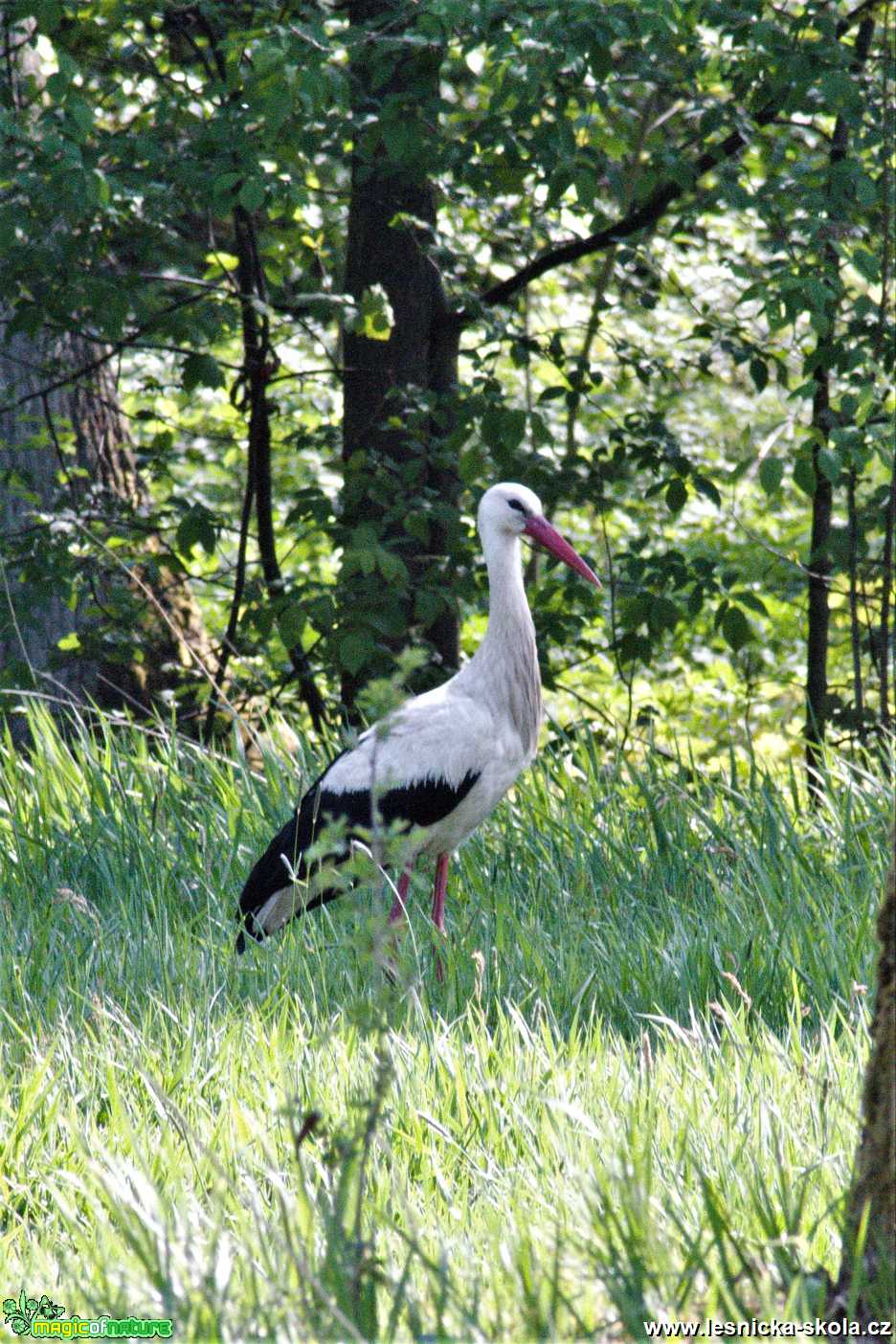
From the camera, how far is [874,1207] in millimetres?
1927

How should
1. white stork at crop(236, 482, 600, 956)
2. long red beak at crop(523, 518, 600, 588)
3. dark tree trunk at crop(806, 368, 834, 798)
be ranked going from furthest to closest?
dark tree trunk at crop(806, 368, 834, 798)
long red beak at crop(523, 518, 600, 588)
white stork at crop(236, 482, 600, 956)

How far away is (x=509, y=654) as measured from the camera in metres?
4.94

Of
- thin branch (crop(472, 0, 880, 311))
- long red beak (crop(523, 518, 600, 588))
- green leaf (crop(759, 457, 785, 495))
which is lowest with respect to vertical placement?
long red beak (crop(523, 518, 600, 588))

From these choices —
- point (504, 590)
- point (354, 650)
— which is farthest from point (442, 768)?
point (354, 650)

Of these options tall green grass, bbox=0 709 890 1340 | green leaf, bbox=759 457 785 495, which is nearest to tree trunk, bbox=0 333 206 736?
tall green grass, bbox=0 709 890 1340

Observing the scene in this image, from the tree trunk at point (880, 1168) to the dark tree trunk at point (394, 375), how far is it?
3.62m

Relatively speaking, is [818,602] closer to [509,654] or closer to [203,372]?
[509,654]

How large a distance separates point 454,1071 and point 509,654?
2.24m

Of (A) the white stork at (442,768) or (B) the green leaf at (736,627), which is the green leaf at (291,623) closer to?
(A) the white stork at (442,768)

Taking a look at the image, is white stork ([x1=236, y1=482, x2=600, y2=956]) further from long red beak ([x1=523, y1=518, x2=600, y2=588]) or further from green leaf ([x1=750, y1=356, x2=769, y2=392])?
green leaf ([x1=750, y1=356, x2=769, y2=392])

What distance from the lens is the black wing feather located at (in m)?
4.29

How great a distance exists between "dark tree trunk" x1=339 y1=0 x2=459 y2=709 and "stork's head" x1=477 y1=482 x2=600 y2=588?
0.47 m

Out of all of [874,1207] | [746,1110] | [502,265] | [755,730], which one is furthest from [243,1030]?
[755,730]

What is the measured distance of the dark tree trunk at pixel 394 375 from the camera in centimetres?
549
